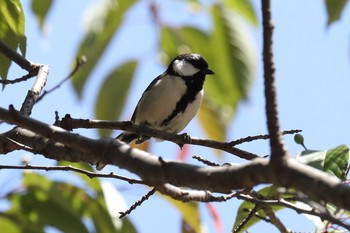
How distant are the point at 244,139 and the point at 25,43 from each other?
0.78 m

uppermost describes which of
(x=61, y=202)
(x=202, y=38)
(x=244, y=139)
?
(x=202, y=38)

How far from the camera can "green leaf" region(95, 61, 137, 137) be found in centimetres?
301

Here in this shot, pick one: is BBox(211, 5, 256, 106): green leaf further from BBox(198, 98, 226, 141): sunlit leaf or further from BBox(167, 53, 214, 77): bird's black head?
BBox(167, 53, 214, 77): bird's black head

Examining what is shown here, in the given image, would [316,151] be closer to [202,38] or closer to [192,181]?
[192,181]

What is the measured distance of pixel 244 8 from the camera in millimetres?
2746

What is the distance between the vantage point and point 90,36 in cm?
299

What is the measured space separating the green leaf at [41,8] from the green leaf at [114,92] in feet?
2.03

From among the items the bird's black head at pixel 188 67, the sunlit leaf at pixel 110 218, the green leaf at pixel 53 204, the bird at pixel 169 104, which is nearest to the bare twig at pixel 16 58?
the green leaf at pixel 53 204

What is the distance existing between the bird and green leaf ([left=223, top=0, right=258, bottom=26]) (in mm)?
837

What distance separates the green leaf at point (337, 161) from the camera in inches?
64.8

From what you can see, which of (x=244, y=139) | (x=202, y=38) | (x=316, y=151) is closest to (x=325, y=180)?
(x=316, y=151)

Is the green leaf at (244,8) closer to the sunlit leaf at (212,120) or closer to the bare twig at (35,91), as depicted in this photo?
the sunlit leaf at (212,120)

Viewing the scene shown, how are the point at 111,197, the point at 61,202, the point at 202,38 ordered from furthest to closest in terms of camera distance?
the point at 202,38 < the point at 111,197 < the point at 61,202

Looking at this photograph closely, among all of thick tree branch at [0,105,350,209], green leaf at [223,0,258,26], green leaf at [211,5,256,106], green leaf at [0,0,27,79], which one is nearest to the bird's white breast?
green leaf at [211,5,256,106]
